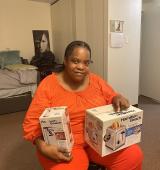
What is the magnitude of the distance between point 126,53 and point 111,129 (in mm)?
2285

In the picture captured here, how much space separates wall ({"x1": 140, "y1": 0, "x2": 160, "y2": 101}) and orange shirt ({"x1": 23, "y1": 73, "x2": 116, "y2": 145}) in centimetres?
264

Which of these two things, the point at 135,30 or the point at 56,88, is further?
the point at 135,30

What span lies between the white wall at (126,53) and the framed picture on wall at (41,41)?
2041 mm

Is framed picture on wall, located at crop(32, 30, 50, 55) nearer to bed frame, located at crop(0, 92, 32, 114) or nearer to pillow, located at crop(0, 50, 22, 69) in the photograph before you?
pillow, located at crop(0, 50, 22, 69)

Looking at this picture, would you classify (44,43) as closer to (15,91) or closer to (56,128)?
(15,91)

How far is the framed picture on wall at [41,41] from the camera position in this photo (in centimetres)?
452

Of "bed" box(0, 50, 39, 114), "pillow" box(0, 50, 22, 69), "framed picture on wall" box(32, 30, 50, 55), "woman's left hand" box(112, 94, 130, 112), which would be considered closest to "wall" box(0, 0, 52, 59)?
"framed picture on wall" box(32, 30, 50, 55)

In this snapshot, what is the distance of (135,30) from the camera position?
3.12m

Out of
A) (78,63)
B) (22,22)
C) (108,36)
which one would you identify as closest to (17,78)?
(108,36)

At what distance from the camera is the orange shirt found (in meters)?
1.08

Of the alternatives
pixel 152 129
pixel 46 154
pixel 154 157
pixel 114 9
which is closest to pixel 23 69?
pixel 114 9

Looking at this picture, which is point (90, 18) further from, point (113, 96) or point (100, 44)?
point (113, 96)

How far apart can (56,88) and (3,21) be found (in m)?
3.59

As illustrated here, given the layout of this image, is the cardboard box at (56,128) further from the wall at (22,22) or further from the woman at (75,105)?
the wall at (22,22)
